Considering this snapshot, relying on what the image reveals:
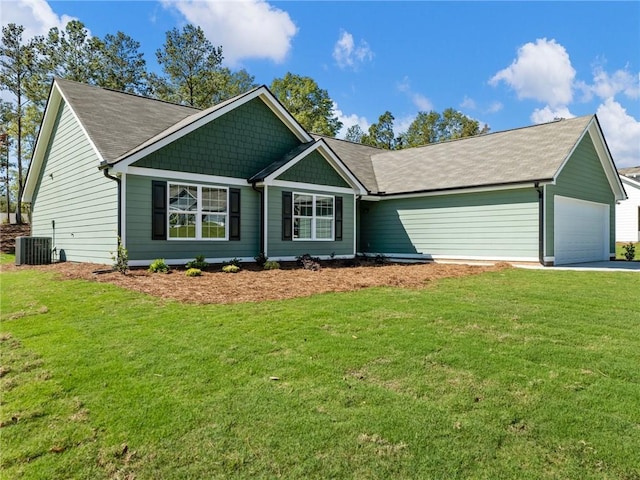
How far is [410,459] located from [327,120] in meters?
40.2

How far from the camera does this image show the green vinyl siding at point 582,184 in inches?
540

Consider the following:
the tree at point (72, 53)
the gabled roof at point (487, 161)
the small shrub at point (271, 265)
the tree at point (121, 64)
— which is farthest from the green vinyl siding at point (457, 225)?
the tree at point (72, 53)

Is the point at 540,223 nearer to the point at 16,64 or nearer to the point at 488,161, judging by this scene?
the point at 488,161

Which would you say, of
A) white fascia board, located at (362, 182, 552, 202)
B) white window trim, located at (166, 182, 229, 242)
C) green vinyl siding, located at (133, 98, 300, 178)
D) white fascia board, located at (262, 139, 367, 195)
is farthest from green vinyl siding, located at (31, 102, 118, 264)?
white fascia board, located at (362, 182, 552, 202)

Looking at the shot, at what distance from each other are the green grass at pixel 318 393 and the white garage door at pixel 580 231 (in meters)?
9.29

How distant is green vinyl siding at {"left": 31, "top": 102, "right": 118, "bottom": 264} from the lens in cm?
1160

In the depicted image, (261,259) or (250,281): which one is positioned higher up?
(261,259)

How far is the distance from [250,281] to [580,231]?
13.8 meters

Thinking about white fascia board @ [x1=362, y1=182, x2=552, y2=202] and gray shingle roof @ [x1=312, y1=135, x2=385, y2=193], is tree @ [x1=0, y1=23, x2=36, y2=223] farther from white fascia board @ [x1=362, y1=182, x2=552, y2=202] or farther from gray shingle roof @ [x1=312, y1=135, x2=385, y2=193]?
white fascia board @ [x1=362, y1=182, x2=552, y2=202]

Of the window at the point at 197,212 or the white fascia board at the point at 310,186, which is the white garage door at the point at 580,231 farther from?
the window at the point at 197,212

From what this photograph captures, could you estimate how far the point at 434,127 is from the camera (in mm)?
50969

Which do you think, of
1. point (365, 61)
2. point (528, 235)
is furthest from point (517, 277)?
point (365, 61)

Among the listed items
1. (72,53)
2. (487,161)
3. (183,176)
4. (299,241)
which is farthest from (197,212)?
(72,53)

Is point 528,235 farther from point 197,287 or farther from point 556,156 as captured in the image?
point 197,287
